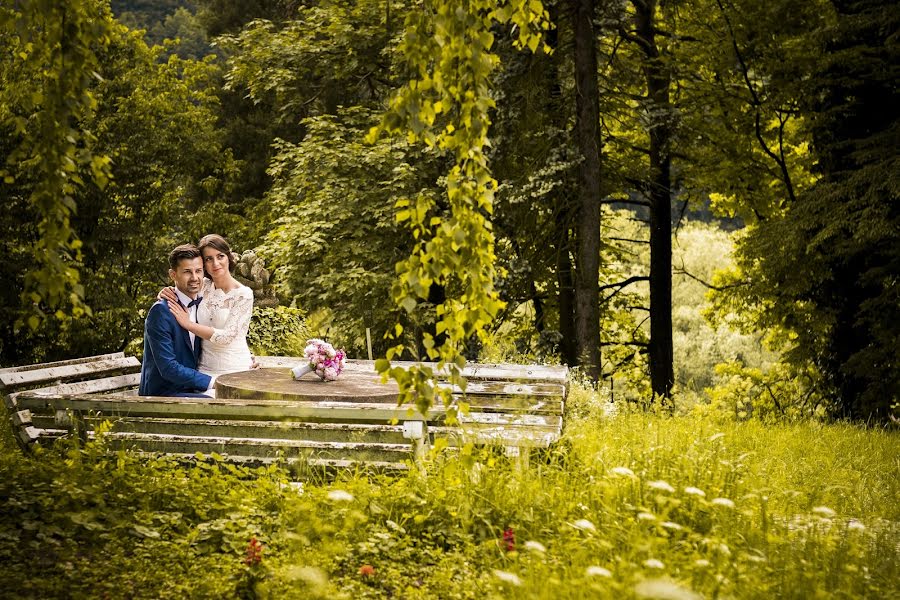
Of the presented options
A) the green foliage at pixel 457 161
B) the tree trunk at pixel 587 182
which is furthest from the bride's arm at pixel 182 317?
the tree trunk at pixel 587 182

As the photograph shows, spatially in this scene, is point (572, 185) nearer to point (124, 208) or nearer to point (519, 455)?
point (519, 455)

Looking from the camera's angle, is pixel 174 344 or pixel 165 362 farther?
pixel 174 344

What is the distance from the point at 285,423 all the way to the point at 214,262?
218 cm

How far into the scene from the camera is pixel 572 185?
11734mm

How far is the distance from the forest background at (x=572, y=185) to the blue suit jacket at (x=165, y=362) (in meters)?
2.08

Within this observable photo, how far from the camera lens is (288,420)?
217 inches

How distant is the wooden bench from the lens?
525 centimetres

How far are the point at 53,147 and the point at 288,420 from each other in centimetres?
256

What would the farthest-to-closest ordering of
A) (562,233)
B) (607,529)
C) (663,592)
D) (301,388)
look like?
(562,233) < (301,388) < (607,529) < (663,592)

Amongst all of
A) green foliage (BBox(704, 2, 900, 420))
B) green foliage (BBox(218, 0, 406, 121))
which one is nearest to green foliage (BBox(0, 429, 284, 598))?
green foliage (BBox(704, 2, 900, 420))

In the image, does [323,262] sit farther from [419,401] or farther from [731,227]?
[731,227]

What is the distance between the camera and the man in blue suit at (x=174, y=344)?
22.1 feet

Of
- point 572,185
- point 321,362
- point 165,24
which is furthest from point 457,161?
point 165,24

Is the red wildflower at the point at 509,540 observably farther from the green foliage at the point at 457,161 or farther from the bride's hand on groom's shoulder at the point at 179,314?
the bride's hand on groom's shoulder at the point at 179,314
